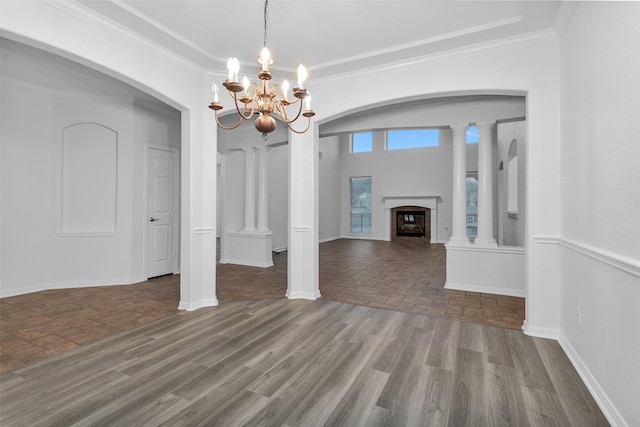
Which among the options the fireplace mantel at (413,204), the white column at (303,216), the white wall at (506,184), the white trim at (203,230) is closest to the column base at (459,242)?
the white column at (303,216)

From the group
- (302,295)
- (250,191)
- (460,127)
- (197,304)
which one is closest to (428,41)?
(460,127)

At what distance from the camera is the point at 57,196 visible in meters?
4.20

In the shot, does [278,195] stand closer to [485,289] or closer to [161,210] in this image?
[161,210]

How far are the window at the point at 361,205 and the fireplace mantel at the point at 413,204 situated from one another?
760 millimetres

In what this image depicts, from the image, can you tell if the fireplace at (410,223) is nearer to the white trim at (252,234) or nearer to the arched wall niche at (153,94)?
the white trim at (252,234)

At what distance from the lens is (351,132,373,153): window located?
433 inches

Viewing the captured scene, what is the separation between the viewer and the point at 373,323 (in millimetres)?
2961

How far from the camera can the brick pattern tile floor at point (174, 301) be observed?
2.66m

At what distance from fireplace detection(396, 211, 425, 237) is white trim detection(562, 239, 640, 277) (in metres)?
7.89

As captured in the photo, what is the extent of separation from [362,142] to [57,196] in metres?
8.97

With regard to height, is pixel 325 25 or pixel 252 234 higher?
pixel 325 25

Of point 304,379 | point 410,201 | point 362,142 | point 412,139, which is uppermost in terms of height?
point 362,142

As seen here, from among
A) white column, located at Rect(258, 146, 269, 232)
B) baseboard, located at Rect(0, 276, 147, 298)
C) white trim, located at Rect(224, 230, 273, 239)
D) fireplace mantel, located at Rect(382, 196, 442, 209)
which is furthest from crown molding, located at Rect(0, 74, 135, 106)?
fireplace mantel, located at Rect(382, 196, 442, 209)

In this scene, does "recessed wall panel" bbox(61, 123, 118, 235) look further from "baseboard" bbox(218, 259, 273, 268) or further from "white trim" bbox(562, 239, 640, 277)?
"white trim" bbox(562, 239, 640, 277)
